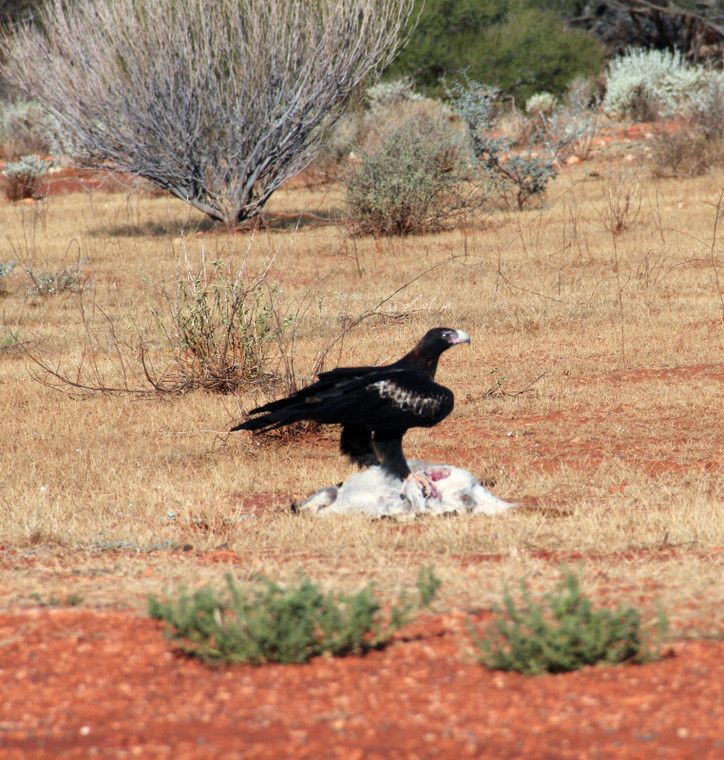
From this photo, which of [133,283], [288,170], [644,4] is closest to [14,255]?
[133,283]

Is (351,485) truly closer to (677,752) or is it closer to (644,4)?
(677,752)

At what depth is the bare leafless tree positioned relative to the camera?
17172mm

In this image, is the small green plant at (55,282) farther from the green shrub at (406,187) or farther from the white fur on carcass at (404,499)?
the white fur on carcass at (404,499)

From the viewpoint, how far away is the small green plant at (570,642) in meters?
2.97

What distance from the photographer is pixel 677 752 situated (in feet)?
7.93

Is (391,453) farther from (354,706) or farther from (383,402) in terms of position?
(354,706)

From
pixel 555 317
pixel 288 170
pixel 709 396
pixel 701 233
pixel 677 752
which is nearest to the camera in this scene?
pixel 677 752

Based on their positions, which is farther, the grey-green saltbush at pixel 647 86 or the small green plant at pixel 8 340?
the grey-green saltbush at pixel 647 86

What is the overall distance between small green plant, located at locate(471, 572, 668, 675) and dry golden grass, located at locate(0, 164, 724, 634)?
472mm

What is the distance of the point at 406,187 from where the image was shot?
1664 centimetres

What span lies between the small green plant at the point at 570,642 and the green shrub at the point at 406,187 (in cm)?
1418

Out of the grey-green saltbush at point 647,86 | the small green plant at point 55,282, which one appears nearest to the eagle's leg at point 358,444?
the small green plant at point 55,282

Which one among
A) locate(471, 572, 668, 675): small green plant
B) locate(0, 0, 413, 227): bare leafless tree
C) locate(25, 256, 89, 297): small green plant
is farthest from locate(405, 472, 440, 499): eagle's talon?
locate(0, 0, 413, 227): bare leafless tree

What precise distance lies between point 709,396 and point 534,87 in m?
30.9
